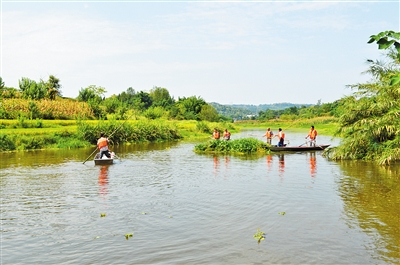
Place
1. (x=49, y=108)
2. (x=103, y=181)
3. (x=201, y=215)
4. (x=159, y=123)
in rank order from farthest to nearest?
1. (x=159, y=123)
2. (x=49, y=108)
3. (x=103, y=181)
4. (x=201, y=215)

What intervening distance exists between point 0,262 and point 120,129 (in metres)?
31.1

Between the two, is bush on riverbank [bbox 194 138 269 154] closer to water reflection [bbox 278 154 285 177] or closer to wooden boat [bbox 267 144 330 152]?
wooden boat [bbox 267 144 330 152]

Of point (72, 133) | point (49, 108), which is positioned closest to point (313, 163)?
point (72, 133)

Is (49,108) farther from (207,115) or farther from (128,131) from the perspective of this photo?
(207,115)

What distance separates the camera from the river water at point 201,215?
8.25 meters

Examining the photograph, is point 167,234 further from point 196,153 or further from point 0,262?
point 196,153

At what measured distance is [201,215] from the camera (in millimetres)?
11234

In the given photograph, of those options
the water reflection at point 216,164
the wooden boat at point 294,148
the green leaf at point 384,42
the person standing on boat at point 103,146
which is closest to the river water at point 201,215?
the water reflection at point 216,164

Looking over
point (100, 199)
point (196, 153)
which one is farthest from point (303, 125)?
point (100, 199)

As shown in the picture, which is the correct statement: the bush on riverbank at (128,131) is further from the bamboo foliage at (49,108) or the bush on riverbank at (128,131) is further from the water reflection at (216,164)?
the water reflection at (216,164)

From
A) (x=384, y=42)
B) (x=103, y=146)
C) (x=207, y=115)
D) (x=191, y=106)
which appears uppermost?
(x=191, y=106)

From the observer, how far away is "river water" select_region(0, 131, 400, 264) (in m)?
8.25

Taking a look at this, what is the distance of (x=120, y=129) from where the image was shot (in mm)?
38719

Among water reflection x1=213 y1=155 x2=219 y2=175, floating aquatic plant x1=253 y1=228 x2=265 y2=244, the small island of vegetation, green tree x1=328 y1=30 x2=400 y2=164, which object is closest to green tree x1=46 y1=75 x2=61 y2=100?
the small island of vegetation
